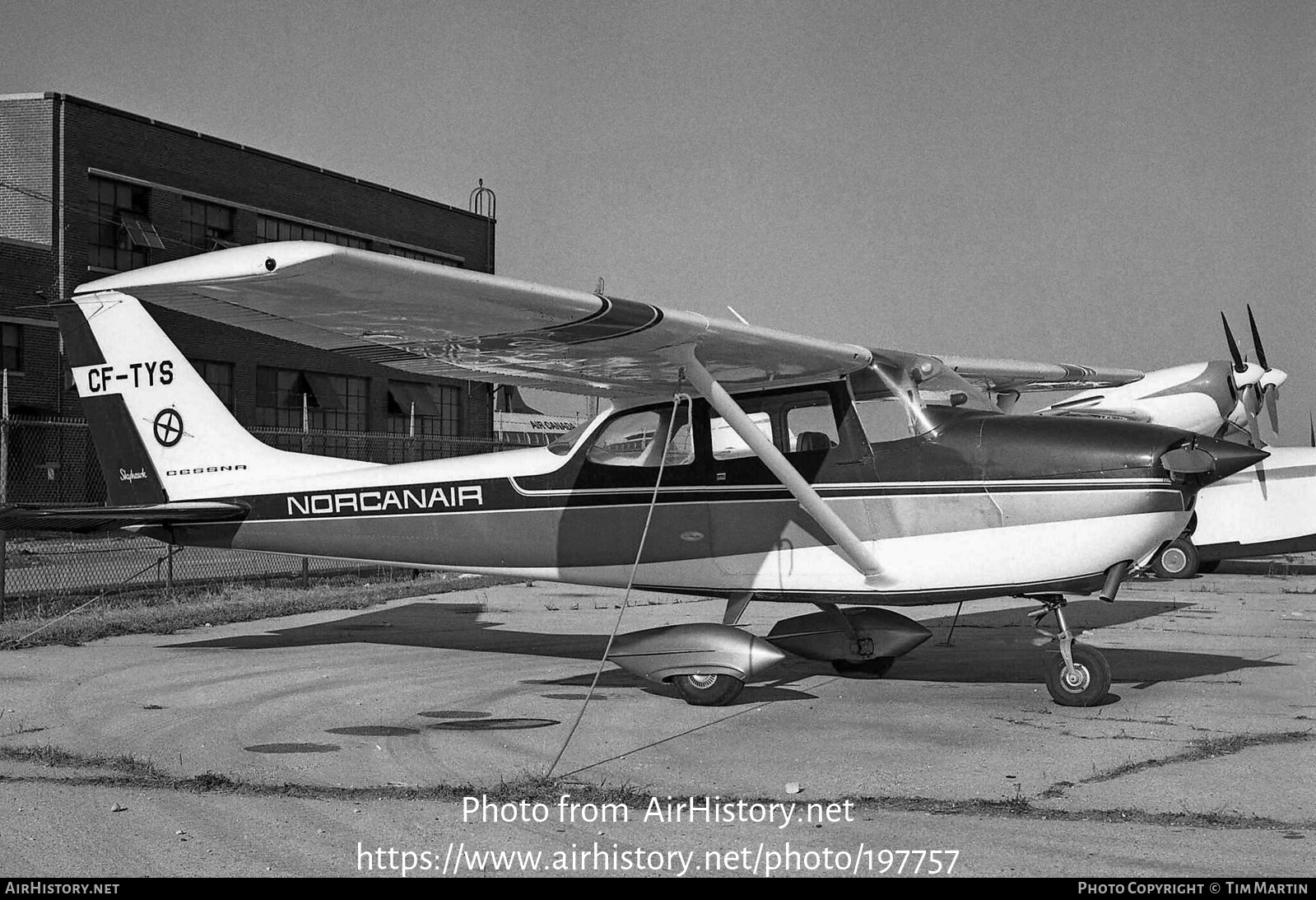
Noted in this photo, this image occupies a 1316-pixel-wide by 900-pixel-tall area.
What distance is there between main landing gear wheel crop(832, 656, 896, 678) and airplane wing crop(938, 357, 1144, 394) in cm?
318

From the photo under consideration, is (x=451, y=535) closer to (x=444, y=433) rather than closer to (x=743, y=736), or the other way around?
(x=743, y=736)

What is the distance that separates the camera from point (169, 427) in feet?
32.6

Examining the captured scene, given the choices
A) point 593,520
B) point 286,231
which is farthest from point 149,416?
point 286,231

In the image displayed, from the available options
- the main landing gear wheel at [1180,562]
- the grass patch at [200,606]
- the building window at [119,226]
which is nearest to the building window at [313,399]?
the building window at [119,226]

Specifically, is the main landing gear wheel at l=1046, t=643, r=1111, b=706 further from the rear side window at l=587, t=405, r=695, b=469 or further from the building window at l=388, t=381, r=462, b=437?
the building window at l=388, t=381, r=462, b=437

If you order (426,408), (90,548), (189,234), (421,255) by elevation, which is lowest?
(90,548)

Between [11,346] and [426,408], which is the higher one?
[11,346]

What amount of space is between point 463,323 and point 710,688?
278 centimetres

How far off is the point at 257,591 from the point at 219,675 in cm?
598

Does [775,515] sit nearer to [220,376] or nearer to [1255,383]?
[1255,383]

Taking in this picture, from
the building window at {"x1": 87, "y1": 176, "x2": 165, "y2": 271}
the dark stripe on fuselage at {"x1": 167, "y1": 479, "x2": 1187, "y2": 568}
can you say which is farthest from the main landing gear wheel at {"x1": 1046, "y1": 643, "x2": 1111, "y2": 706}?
the building window at {"x1": 87, "y1": 176, "x2": 165, "y2": 271}

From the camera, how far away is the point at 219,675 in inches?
336

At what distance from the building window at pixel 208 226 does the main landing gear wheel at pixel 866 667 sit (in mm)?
30412
